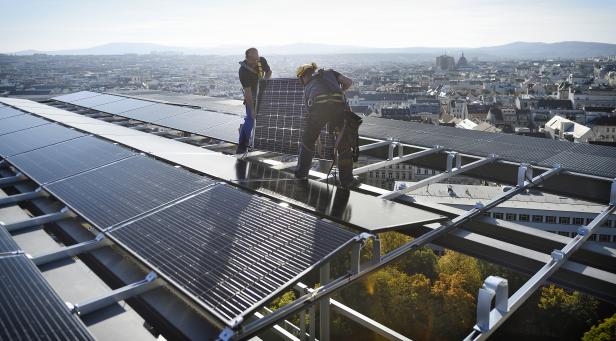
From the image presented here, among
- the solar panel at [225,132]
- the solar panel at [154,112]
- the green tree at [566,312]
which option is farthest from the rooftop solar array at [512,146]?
the green tree at [566,312]

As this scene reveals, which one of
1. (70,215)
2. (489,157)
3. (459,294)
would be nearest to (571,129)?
(459,294)

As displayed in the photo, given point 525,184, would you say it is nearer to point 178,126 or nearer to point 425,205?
point 425,205

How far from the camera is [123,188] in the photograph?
750 cm

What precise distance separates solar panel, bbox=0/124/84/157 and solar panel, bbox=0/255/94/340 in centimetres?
725

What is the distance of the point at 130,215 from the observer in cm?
642

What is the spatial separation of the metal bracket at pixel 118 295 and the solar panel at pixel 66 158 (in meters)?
4.23

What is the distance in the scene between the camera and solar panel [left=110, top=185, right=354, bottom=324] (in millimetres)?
4398

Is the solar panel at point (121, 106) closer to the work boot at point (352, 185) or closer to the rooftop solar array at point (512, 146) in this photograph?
the rooftop solar array at point (512, 146)

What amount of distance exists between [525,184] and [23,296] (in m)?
7.48

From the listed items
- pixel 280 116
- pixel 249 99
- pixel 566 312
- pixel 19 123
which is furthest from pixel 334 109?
pixel 566 312

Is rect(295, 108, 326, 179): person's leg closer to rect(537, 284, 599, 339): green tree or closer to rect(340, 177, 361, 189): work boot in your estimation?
rect(340, 177, 361, 189): work boot

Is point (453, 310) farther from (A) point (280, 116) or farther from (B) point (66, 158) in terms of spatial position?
(B) point (66, 158)

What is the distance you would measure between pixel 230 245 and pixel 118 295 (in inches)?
47.7

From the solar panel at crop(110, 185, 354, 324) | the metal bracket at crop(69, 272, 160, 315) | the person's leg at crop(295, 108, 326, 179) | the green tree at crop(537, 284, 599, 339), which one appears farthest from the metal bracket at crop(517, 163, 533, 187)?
the green tree at crop(537, 284, 599, 339)
